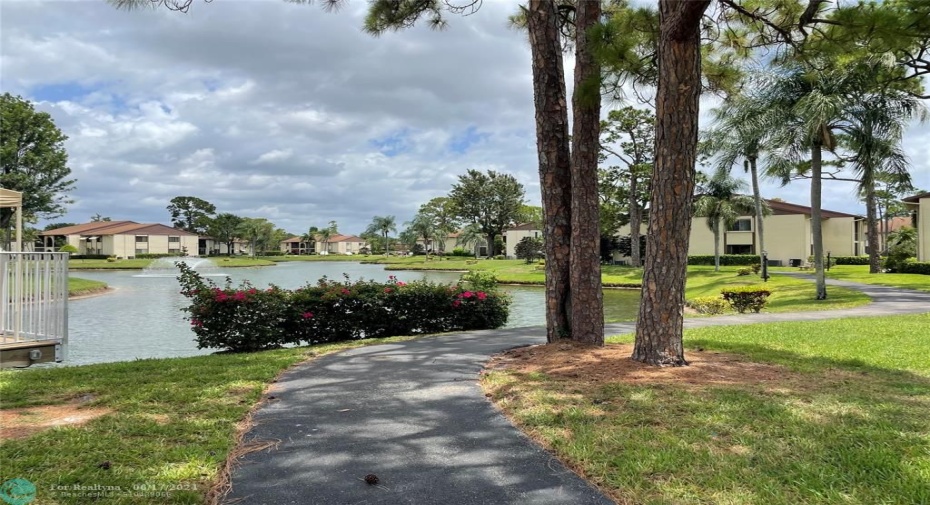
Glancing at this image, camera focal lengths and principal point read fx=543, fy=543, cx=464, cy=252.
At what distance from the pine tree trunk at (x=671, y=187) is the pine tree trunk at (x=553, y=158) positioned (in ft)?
5.60

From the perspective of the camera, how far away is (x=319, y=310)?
964 centimetres

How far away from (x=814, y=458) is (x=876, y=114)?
19.0 meters

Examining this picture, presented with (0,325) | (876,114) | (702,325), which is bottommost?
(702,325)

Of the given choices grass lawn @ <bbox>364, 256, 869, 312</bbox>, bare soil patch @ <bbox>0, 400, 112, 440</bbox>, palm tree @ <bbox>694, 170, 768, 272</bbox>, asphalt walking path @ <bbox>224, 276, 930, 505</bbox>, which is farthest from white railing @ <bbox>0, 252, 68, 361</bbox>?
palm tree @ <bbox>694, 170, 768, 272</bbox>

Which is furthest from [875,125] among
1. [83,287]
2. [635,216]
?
[83,287]

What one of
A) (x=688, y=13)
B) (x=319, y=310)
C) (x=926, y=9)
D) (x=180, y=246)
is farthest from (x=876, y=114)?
(x=180, y=246)

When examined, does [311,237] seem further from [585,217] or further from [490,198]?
[585,217]

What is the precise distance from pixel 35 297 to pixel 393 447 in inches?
208

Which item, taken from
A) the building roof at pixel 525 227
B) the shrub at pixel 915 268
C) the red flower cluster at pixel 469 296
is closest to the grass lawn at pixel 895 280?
the shrub at pixel 915 268

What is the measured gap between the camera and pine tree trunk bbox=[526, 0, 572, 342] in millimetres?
7688

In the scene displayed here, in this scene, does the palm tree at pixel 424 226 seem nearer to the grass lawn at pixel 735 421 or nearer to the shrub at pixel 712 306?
the shrub at pixel 712 306

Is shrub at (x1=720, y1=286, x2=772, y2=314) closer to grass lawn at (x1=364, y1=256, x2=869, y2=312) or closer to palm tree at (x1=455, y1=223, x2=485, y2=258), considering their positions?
grass lawn at (x1=364, y1=256, x2=869, y2=312)

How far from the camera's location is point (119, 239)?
71.1 metres

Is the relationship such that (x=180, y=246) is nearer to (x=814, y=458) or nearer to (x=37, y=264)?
(x=37, y=264)
